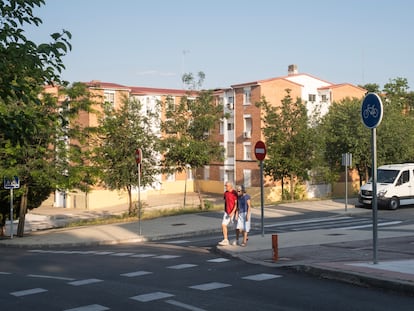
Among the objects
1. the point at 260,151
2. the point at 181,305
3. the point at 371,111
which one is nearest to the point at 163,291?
the point at 181,305

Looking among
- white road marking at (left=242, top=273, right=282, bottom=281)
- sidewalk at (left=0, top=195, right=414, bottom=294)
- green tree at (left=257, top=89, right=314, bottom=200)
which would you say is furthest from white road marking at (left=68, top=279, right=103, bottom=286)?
green tree at (left=257, top=89, right=314, bottom=200)

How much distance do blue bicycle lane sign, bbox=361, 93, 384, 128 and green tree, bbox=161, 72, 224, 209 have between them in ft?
64.7

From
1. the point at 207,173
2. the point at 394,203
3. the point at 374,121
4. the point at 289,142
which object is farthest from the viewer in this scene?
the point at 207,173

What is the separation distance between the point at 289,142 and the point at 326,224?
1320 centimetres

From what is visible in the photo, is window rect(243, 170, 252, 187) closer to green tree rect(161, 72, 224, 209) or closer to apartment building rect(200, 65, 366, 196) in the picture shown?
apartment building rect(200, 65, 366, 196)

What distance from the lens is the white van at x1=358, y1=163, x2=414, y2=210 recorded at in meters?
27.5

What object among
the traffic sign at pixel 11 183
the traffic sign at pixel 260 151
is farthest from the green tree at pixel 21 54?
the traffic sign at pixel 11 183

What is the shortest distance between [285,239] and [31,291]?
27.5 feet

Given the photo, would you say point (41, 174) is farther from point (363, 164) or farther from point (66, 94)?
point (363, 164)

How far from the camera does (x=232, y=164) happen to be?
51.6m

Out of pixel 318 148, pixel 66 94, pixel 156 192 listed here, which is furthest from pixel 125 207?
pixel 66 94

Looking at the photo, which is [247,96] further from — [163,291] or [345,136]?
[163,291]

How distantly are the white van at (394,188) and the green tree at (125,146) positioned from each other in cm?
1087

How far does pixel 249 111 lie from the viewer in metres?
49.0
